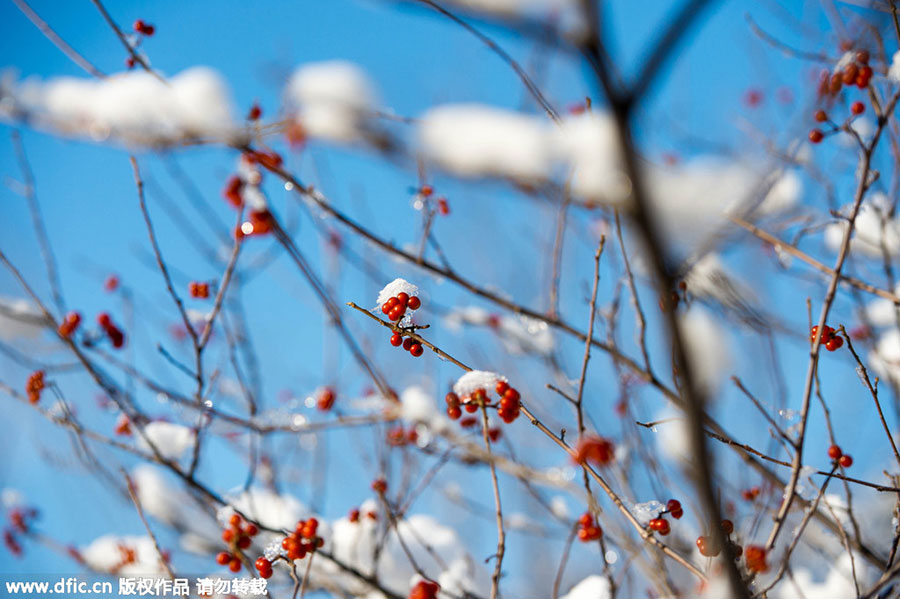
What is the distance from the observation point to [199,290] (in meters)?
2.26

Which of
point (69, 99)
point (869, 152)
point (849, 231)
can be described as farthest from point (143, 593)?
point (69, 99)

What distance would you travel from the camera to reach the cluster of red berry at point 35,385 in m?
2.07

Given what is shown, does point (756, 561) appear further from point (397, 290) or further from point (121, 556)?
point (121, 556)

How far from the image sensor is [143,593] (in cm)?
226

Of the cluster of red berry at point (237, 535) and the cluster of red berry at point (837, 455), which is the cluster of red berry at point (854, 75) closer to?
the cluster of red berry at point (837, 455)

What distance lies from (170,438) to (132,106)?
73.0 inches

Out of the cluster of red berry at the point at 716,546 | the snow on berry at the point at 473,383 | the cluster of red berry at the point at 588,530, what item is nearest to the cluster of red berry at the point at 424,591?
the cluster of red berry at the point at 588,530

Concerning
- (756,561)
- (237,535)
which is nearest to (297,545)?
(237,535)

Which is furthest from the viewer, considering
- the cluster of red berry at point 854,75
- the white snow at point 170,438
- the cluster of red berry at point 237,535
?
the white snow at point 170,438

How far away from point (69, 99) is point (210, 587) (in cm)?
381

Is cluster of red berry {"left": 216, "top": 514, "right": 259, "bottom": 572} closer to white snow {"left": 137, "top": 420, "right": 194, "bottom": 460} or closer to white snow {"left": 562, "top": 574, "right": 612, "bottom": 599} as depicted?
white snow {"left": 137, "top": 420, "right": 194, "bottom": 460}

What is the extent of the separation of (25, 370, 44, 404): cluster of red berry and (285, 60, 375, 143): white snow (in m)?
1.44

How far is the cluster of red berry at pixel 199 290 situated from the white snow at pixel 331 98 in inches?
34.9

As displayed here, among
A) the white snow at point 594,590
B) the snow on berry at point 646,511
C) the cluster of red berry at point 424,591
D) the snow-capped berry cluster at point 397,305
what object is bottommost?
the white snow at point 594,590
